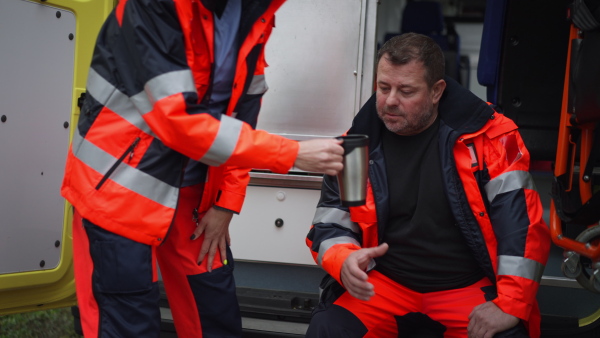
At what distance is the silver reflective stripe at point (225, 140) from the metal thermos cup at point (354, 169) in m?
0.31

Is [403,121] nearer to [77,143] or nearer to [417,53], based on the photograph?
[417,53]

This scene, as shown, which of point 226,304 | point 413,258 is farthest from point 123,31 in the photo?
point 413,258

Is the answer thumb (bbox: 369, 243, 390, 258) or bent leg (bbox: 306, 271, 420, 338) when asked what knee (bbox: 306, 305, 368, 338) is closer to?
bent leg (bbox: 306, 271, 420, 338)

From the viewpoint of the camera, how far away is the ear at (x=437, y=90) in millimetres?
2955

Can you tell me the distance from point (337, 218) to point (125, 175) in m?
1.07

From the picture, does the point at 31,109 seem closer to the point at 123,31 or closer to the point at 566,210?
the point at 123,31

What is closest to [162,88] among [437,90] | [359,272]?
[359,272]

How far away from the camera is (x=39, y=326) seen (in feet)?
15.8

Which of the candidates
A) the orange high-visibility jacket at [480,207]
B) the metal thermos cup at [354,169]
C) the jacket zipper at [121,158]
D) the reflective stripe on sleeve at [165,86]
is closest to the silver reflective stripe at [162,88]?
the reflective stripe on sleeve at [165,86]

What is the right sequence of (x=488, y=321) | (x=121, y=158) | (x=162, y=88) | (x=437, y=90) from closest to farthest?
(x=162, y=88)
(x=121, y=158)
(x=488, y=321)
(x=437, y=90)

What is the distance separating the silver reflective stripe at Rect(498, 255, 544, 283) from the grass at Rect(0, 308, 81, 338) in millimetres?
2848

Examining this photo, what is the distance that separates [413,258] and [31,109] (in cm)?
165

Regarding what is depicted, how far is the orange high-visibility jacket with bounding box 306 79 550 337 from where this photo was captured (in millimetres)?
2721

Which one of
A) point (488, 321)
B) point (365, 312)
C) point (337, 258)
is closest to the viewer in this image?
point (488, 321)
